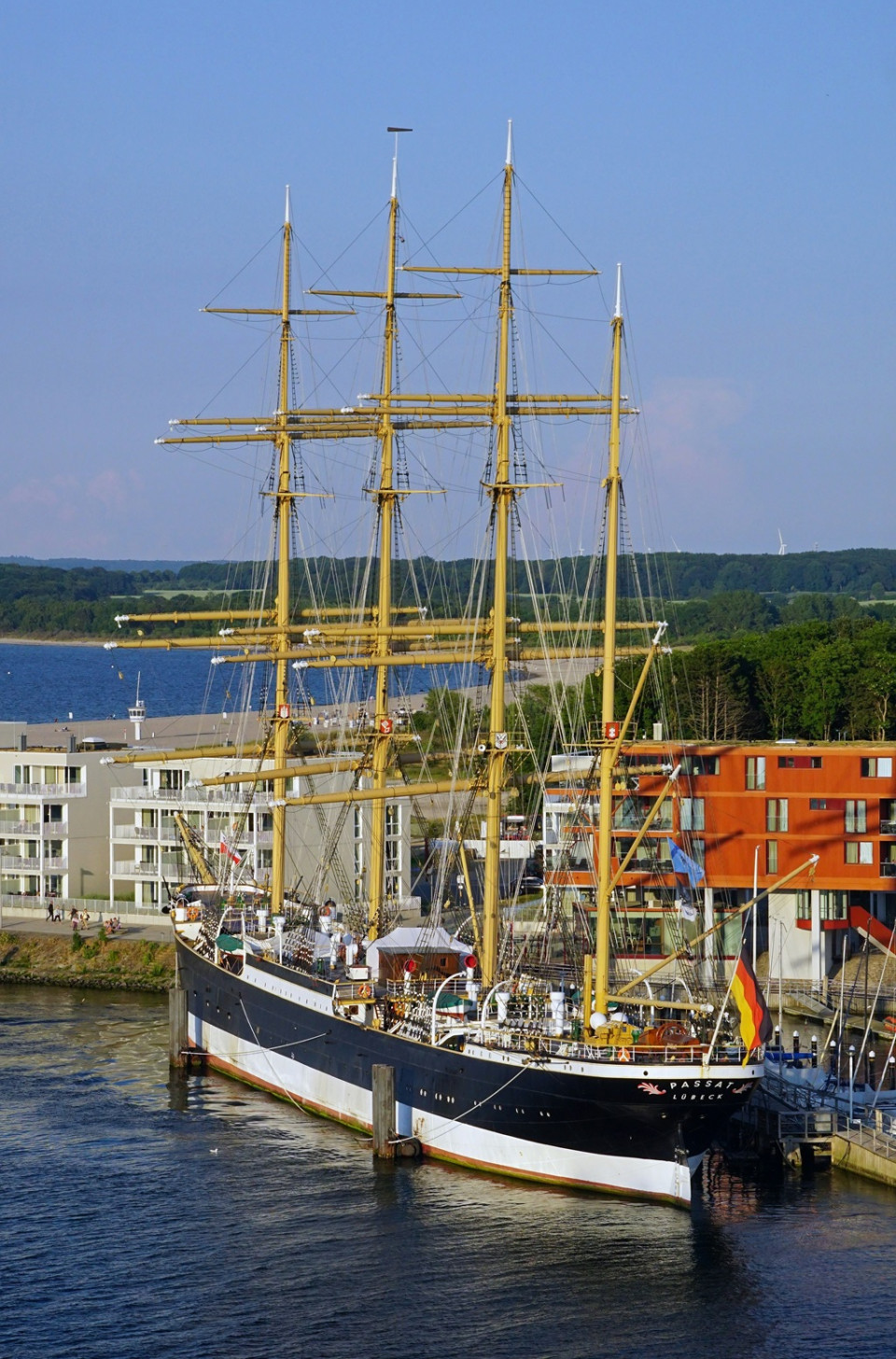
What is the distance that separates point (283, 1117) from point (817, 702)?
65809 mm

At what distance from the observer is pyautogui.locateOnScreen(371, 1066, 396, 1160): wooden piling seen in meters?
60.8

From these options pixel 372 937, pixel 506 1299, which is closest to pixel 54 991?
pixel 372 937

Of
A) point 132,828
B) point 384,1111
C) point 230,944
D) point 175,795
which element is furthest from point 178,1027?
point 132,828

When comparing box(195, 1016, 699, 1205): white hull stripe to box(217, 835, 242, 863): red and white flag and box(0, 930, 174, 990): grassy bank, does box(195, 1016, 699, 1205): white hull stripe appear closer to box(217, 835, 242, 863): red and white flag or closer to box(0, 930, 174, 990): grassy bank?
box(217, 835, 242, 863): red and white flag

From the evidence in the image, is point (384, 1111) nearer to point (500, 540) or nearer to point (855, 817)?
point (500, 540)

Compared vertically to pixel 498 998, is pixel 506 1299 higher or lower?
lower

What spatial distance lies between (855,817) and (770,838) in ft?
12.2

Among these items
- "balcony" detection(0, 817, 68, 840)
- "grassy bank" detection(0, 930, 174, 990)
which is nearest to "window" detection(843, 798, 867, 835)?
"grassy bank" detection(0, 930, 174, 990)

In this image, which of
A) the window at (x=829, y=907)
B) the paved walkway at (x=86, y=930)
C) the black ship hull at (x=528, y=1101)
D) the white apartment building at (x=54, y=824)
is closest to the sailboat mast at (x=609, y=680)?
the black ship hull at (x=528, y=1101)

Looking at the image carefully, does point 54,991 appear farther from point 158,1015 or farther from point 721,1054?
point 721,1054

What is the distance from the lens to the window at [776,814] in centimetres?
8662

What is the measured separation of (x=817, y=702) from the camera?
4941 inches

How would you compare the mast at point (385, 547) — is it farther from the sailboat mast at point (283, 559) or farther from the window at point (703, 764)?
the window at point (703, 764)

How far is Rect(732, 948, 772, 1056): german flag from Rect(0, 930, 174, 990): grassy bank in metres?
39.3
